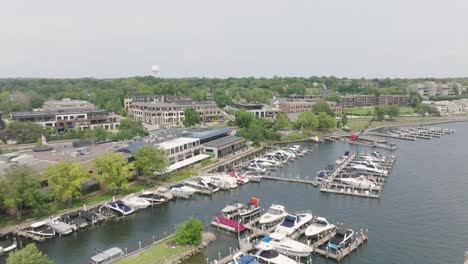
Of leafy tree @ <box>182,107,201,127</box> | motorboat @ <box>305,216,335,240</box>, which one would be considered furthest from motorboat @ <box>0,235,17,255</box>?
leafy tree @ <box>182,107,201,127</box>

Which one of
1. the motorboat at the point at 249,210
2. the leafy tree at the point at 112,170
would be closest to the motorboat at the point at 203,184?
the motorboat at the point at 249,210

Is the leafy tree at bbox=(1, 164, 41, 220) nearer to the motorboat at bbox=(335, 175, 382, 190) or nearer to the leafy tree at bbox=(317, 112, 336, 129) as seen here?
the motorboat at bbox=(335, 175, 382, 190)

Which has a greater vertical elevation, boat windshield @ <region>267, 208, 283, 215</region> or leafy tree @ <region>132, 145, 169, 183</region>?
leafy tree @ <region>132, 145, 169, 183</region>

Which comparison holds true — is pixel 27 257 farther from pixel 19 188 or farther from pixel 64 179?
pixel 64 179

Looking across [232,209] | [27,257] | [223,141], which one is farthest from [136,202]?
[223,141]

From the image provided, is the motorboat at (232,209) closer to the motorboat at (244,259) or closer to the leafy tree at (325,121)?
the motorboat at (244,259)
